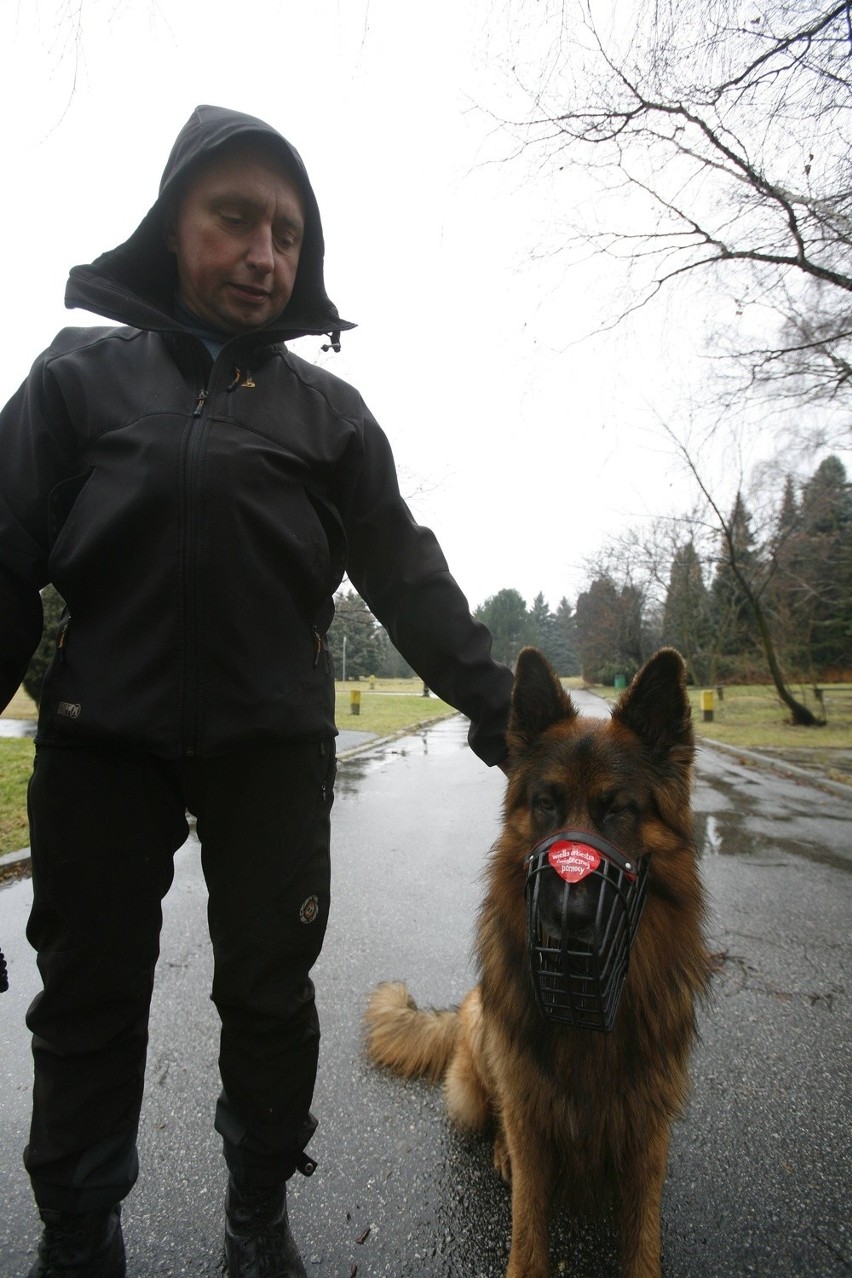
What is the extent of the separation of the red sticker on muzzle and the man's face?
1.56 metres

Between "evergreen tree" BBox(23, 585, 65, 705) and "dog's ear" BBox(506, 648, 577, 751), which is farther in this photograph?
"evergreen tree" BBox(23, 585, 65, 705)

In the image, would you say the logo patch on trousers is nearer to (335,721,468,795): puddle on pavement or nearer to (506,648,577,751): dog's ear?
(506,648,577,751): dog's ear

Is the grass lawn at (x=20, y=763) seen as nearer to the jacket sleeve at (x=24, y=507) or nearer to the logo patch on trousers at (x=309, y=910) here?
the jacket sleeve at (x=24, y=507)

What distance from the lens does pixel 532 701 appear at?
2057 mm

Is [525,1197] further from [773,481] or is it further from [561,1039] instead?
[773,481]

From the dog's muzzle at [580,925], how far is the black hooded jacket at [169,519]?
2.18 feet

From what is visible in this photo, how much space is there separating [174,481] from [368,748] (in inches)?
496

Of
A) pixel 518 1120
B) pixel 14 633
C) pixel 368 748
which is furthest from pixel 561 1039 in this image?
pixel 368 748

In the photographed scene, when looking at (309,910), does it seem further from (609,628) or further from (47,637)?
(609,628)

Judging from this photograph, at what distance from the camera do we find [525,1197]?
1.80 metres

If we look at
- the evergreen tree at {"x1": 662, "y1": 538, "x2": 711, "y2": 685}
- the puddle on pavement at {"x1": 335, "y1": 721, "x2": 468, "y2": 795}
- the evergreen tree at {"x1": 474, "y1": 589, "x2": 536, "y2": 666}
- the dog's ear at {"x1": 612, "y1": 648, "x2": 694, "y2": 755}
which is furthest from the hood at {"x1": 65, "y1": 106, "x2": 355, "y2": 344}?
the evergreen tree at {"x1": 474, "y1": 589, "x2": 536, "y2": 666}

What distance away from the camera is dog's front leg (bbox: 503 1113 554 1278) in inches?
68.7

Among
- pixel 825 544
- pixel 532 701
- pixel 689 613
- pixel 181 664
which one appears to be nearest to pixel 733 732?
pixel 825 544

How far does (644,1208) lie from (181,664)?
182cm
